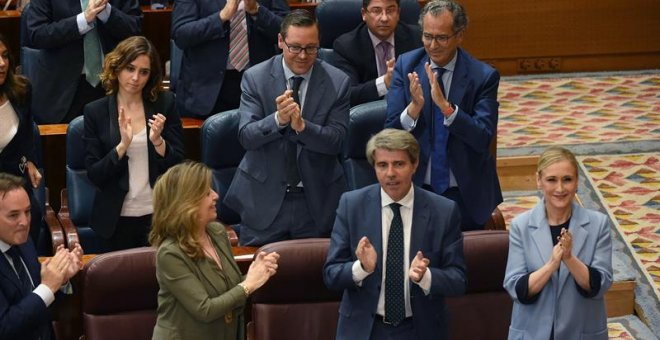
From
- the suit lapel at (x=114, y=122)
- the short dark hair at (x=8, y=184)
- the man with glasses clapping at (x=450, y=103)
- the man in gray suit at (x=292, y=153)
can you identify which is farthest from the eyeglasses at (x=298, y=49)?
the short dark hair at (x=8, y=184)

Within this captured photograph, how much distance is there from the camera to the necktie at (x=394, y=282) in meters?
2.43

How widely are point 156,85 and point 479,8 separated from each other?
2.24 m

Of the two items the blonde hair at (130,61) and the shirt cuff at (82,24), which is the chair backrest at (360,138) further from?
the shirt cuff at (82,24)

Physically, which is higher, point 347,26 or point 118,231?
point 347,26

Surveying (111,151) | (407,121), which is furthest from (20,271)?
(407,121)

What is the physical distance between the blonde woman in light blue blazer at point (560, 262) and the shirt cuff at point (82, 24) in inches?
54.0

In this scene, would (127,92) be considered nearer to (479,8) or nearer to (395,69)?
(395,69)

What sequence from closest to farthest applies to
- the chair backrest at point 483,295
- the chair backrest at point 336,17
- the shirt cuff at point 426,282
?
the shirt cuff at point 426,282 < the chair backrest at point 483,295 < the chair backrest at point 336,17

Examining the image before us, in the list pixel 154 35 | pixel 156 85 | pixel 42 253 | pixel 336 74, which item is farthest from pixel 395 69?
pixel 154 35

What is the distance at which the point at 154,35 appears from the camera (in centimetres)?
404

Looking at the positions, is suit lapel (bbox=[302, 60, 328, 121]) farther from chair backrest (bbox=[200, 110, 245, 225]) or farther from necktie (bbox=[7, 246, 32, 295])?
necktie (bbox=[7, 246, 32, 295])

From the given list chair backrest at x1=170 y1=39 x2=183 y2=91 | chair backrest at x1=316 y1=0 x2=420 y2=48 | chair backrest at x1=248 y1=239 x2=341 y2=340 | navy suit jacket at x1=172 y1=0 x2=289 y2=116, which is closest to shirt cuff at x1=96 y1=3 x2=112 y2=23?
navy suit jacket at x1=172 y1=0 x2=289 y2=116

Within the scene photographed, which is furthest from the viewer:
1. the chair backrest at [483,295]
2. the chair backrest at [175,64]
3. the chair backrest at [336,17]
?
the chair backrest at [175,64]

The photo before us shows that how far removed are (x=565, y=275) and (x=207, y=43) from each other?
1.32 metres
